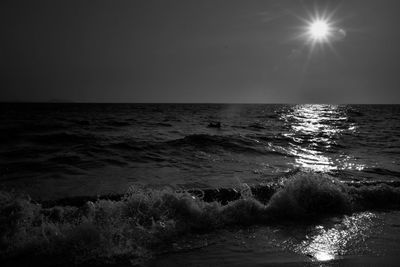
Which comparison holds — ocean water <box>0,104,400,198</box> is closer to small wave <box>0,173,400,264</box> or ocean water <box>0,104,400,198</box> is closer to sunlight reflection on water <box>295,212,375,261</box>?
small wave <box>0,173,400,264</box>

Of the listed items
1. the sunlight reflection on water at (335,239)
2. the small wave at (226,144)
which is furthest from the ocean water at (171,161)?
the sunlight reflection on water at (335,239)

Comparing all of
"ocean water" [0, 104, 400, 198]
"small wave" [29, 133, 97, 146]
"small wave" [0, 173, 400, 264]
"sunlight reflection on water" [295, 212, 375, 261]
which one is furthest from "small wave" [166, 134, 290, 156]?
"sunlight reflection on water" [295, 212, 375, 261]

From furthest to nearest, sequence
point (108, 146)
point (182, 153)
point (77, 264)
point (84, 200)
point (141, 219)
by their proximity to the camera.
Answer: point (108, 146)
point (182, 153)
point (84, 200)
point (141, 219)
point (77, 264)

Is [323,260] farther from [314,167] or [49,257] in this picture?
[314,167]

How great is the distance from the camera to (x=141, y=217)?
569 centimetres

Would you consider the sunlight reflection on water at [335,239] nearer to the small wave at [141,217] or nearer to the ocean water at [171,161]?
the small wave at [141,217]

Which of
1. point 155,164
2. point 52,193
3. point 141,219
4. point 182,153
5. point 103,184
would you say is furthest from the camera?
point 182,153

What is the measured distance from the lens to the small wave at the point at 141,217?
441 centimetres

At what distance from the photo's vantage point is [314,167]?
11.7 m

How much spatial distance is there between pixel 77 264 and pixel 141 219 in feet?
5.51

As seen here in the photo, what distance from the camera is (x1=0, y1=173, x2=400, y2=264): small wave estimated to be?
441 cm

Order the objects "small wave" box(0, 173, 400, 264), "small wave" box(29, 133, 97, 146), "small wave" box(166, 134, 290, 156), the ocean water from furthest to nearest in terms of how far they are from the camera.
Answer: "small wave" box(29, 133, 97, 146), "small wave" box(166, 134, 290, 156), the ocean water, "small wave" box(0, 173, 400, 264)

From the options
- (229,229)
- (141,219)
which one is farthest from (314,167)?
(141,219)

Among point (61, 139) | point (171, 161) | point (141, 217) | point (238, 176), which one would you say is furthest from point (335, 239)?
point (61, 139)
